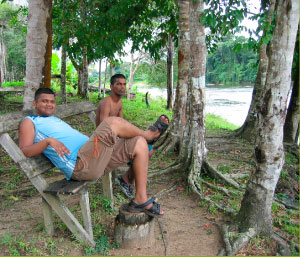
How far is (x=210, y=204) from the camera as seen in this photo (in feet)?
13.0

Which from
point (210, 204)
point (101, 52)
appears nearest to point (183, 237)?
point (210, 204)

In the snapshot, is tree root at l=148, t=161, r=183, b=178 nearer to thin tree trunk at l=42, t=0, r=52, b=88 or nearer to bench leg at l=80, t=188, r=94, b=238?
bench leg at l=80, t=188, r=94, b=238

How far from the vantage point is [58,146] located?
9.98ft

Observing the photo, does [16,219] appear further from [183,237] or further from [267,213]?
[267,213]

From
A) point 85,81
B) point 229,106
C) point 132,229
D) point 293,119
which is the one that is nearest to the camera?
point 132,229

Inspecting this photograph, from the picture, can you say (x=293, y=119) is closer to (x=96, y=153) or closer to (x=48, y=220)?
(x=96, y=153)

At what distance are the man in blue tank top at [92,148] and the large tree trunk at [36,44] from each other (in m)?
2.11

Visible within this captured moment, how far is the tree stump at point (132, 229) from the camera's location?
3.07 metres

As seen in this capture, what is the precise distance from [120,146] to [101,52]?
3916 millimetres

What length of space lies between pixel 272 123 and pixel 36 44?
4025mm

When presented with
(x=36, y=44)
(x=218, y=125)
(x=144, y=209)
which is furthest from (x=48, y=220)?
(x=218, y=125)

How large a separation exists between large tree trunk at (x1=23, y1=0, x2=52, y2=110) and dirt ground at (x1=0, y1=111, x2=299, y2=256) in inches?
64.3

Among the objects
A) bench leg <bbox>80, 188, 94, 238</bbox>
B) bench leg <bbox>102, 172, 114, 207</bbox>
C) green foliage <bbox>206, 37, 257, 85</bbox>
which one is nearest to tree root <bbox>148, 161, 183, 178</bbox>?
bench leg <bbox>102, 172, 114, 207</bbox>

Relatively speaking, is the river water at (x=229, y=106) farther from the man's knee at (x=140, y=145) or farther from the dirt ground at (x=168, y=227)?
the man's knee at (x=140, y=145)
